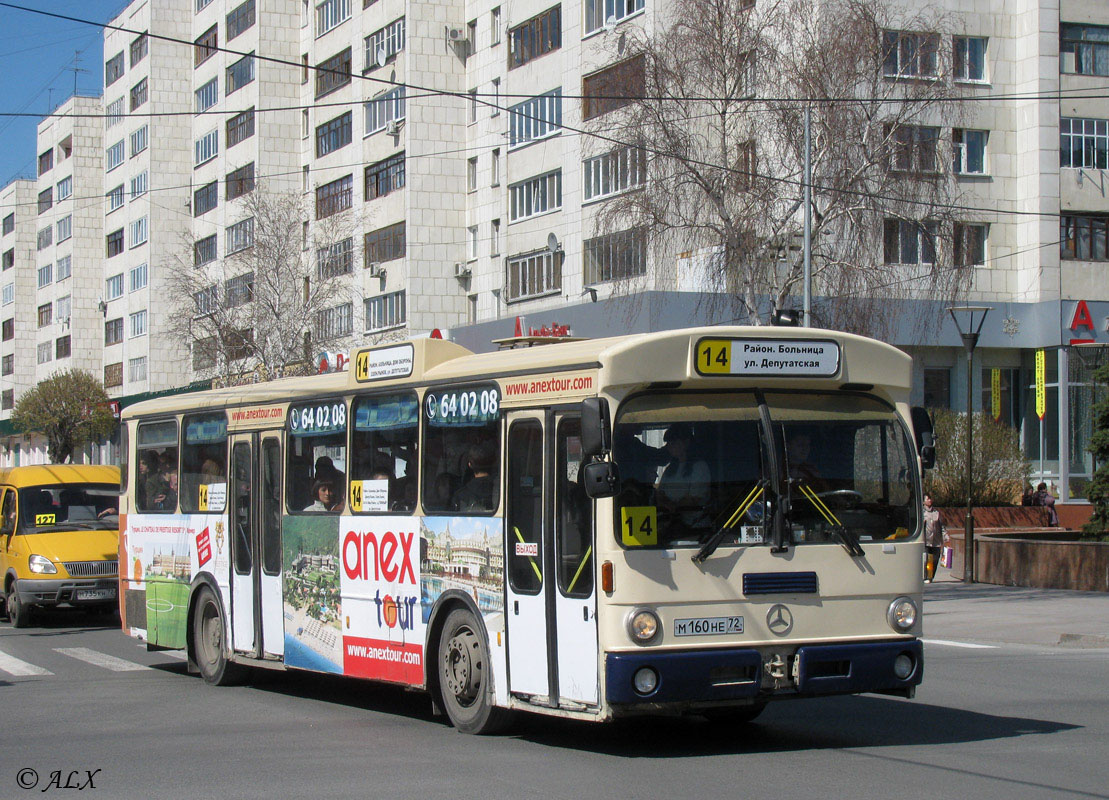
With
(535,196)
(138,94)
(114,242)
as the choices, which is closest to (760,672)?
(535,196)

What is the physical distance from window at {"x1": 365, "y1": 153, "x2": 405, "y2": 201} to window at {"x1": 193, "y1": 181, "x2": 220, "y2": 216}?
1480 cm

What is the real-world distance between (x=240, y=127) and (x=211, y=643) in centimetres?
5091

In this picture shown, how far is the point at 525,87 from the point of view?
47000mm

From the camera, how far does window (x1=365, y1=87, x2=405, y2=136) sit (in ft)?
167

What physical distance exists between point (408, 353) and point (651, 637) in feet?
11.7

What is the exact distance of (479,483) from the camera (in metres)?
10.3

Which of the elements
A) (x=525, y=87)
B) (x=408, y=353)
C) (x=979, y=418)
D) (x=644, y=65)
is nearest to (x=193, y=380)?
(x=525, y=87)

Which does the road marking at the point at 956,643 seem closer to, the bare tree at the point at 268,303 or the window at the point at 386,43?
the bare tree at the point at 268,303

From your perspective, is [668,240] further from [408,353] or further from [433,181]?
[433,181]

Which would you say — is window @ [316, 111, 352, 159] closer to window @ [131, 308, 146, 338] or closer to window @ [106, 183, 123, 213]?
window @ [131, 308, 146, 338]

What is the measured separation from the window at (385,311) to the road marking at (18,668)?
3436cm

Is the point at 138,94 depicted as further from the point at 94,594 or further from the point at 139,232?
the point at 94,594

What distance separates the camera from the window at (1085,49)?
44.4m

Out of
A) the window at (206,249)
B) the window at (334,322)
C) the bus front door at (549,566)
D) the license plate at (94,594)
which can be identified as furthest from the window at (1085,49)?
the bus front door at (549,566)
